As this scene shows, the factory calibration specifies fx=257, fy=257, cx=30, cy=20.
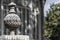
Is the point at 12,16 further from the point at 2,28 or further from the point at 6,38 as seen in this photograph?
the point at 2,28

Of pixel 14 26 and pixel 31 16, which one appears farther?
pixel 31 16

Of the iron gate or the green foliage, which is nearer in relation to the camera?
the iron gate

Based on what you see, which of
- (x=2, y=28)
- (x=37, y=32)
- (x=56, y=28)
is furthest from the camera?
(x=56, y=28)

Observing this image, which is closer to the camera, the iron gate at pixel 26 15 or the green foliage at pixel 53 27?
the iron gate at pixel 26 15

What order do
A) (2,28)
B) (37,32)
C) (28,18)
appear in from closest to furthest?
(2,28), (28,18), (37,32)

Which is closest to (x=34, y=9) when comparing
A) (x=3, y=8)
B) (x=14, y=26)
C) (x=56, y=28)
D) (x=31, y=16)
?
(x=31, y=16)

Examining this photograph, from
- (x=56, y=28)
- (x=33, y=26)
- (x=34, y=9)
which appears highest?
(x=34, y=9)

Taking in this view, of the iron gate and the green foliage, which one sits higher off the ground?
the iron gate

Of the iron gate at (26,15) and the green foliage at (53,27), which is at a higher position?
the iron gate at (26,15)

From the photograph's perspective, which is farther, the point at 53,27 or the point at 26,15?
the point at 53,27

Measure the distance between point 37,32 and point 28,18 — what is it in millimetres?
1755

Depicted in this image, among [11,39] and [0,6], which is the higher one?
[0,6]

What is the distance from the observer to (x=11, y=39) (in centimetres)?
980

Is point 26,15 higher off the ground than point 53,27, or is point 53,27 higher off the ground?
point 26,15
